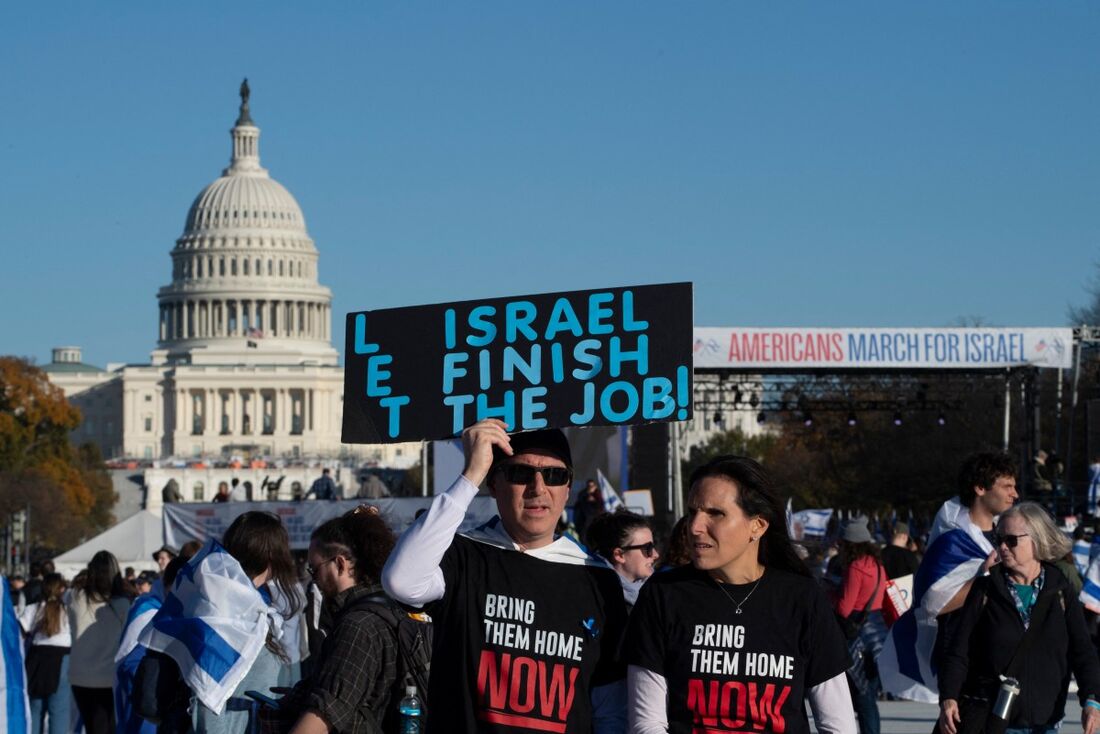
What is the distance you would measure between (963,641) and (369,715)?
A: 215 centimetres

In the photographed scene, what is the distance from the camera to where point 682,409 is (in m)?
4.89

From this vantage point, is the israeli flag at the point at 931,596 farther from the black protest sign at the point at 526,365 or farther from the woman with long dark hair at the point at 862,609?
the woman with long dark hair at the point at 862,609

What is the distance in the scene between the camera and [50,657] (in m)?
11.9

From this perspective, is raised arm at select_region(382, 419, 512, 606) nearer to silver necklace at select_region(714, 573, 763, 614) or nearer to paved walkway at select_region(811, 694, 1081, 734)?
silver necklace at select_region(714, 573, 763, 614)

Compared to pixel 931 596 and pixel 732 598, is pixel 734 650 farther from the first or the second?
pixel 931 596

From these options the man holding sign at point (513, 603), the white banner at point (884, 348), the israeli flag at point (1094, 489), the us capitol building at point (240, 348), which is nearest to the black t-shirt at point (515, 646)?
the man holding sign at point (513, 603)

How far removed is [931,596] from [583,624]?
2449 millimetres

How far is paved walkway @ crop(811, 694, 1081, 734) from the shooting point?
12023 millimetres

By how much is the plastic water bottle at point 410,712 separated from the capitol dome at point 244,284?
144 m

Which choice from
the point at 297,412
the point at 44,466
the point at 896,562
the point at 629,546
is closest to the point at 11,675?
the point at 629,546

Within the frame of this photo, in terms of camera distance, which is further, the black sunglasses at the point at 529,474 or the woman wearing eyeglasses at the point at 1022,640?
the woman wearing eyeglasses at the point at 1022,640

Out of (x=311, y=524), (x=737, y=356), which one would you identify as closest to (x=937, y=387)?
(x=737, y=356)

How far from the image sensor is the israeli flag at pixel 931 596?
6.76 metres

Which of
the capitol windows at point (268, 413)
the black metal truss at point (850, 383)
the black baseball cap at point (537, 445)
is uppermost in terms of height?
the capitol windows at point (268, 413)
